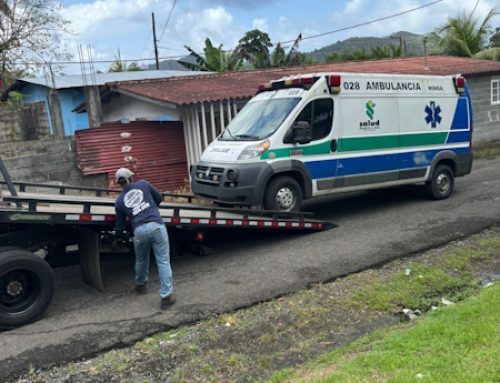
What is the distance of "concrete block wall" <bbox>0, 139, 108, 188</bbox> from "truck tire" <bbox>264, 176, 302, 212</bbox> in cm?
622

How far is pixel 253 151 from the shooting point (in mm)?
8250

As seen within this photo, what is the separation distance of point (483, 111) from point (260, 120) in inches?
560

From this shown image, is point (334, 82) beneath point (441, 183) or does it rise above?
above

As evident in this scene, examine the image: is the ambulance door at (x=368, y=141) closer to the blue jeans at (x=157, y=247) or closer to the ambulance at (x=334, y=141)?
the ambulance at (x=334, y=141)

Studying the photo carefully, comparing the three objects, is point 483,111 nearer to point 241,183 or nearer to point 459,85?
point 459,85

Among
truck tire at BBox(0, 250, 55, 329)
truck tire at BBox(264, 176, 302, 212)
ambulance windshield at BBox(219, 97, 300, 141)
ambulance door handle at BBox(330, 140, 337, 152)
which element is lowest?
truck tire at BBox(0, 250, 55, 329)

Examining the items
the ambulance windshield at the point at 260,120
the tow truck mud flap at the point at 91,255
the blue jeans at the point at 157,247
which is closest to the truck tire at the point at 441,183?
the ambulance windshield at the point at 260,120

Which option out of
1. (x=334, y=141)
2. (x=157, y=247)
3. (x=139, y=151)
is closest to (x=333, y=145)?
(x=334, y=141)

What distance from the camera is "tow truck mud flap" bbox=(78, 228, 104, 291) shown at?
21.3 ft

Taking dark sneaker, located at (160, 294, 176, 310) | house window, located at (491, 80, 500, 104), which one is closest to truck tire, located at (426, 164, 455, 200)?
dark sneaker, located at (160, 294, 176, 310)

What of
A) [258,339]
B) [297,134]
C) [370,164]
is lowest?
[258,339]

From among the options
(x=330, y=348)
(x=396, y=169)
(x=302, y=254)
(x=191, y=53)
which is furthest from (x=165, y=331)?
(x=191, y=53)

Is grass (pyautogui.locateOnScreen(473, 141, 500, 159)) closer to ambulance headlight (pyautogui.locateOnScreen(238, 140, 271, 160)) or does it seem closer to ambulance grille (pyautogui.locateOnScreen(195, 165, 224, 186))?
ambulance headlight (pyautogui.locateOnScreen(238, 140, 271, 160))

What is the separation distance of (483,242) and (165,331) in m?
5.06
